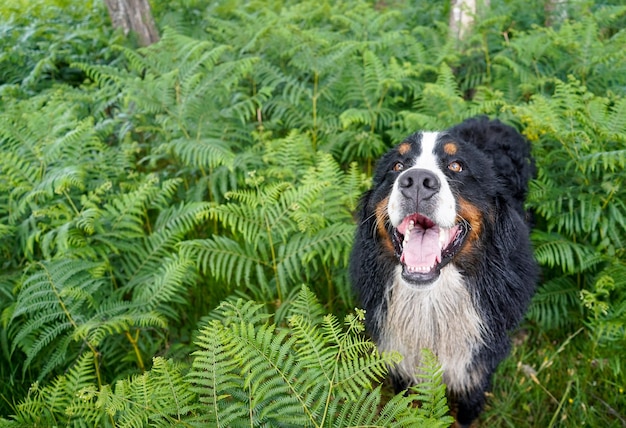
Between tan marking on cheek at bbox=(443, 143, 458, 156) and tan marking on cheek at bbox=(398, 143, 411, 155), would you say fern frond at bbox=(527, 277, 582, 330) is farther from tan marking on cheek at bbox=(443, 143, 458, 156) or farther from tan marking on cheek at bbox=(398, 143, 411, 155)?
tan marking on cheek at bbox=(398, 143, 411, 155)

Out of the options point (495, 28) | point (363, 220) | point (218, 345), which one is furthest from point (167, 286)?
point (495, 28)

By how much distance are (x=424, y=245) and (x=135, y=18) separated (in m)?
4.99

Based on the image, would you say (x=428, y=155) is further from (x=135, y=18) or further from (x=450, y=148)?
(x=135, y=18)

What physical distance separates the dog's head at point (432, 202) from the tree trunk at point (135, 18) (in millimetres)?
4204

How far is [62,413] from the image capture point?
270cm

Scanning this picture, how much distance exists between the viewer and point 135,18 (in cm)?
582

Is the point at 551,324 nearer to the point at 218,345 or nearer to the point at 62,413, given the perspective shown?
the point at 218,345

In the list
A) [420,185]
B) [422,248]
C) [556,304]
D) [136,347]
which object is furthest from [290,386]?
[556,304]

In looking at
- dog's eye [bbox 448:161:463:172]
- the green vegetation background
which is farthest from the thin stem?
dog's eye [bbox 448:161:463:172]

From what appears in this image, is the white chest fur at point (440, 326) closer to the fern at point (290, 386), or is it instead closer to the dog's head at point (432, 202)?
the dog's head at point (432, 202)

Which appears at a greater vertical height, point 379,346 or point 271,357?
point 271,357

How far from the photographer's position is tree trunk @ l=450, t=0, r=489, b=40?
568 cm

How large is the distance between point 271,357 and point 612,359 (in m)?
2.41

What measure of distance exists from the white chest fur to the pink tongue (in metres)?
0.19
